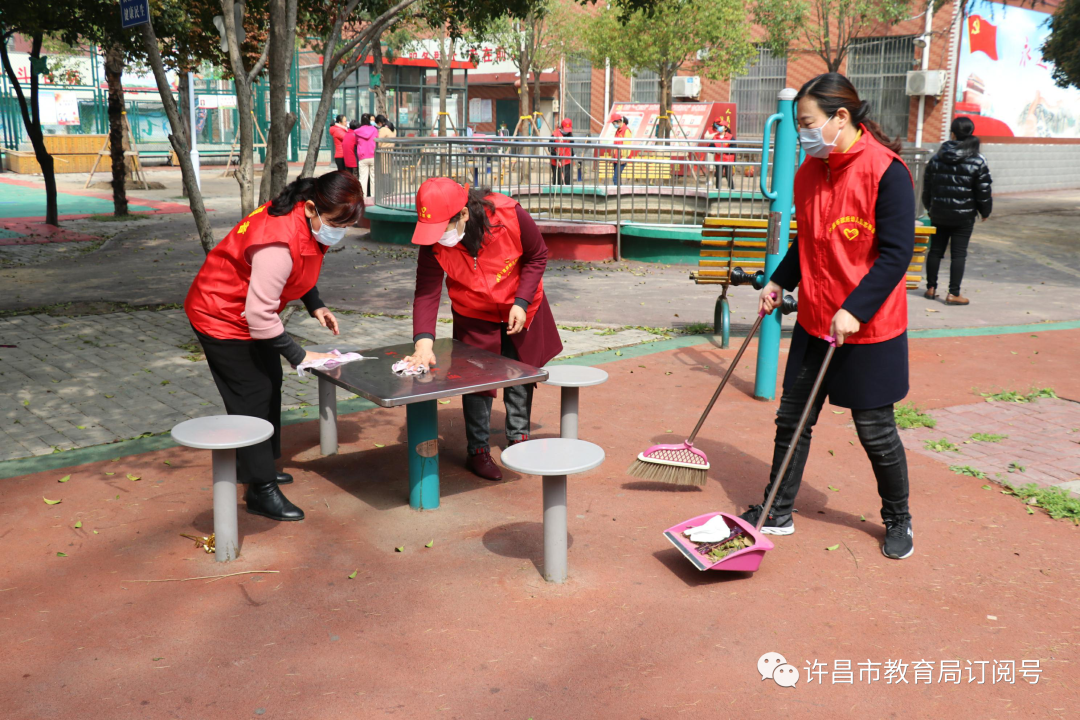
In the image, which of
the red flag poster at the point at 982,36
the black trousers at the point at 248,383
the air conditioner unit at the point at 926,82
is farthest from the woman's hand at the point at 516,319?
the red flag poster at the point at 982,36

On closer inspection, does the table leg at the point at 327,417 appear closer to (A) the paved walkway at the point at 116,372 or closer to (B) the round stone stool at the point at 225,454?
(A) the paved walkway at the point at 116,372

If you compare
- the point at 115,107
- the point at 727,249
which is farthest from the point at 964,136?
the point at 115,107

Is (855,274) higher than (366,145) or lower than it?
lower

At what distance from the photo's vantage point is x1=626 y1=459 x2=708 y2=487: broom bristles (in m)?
4.43

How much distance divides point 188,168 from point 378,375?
4291 mm

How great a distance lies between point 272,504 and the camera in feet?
13.8

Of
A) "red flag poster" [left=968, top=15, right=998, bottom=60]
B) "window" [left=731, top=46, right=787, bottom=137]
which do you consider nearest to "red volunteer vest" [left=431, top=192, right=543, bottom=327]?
"red flag poster" [left=968, top=15, right=998, bottom=60]

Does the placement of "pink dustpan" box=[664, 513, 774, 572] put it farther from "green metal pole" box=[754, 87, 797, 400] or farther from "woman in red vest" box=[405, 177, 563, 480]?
"green metal pole" box=[754, 87, 797, 400]

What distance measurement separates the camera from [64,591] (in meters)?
3.54

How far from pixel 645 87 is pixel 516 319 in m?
34.0

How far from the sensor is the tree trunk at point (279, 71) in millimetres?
7391

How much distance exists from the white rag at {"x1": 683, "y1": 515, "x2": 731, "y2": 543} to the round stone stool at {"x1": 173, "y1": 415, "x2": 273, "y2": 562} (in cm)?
172

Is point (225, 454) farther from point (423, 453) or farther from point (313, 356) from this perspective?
point (423, 453)

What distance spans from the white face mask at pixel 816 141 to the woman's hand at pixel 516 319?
1464mm
